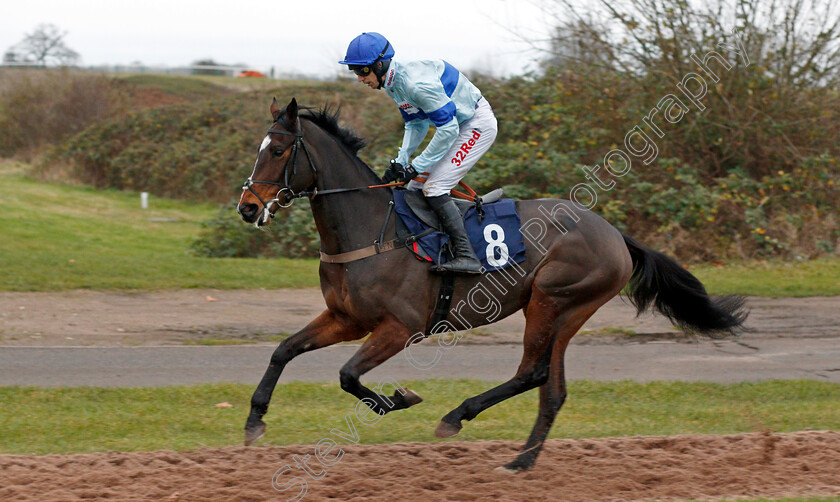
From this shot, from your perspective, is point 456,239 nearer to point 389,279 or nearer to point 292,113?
point 389,279

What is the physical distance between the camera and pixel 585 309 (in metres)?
6.04

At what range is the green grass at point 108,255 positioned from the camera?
12486 mm

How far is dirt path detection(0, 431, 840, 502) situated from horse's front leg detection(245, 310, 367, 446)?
224 millimetres

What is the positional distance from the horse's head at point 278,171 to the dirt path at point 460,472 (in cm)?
162

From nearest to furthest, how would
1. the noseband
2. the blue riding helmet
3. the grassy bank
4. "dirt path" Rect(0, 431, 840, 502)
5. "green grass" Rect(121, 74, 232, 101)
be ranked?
1. "dirt path" Rect(0, 431, 840, 502)
2. the noseband
3. the blue riding helmet
4. the grassy bank
5. "green grass" Rect(121, 74, 232, 101)

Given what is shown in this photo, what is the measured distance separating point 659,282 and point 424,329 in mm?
2032

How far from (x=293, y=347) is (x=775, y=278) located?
9730 millimetres

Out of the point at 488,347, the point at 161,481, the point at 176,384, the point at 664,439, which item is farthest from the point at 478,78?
the point at 161,481

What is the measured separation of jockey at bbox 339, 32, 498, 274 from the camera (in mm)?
5465

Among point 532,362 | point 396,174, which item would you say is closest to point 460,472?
point 532,362

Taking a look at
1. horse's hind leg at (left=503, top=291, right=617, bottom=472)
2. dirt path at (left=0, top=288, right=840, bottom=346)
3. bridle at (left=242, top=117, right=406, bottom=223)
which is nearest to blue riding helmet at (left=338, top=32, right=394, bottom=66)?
bridle at (left=242, top=117, right=406, bottom=223)

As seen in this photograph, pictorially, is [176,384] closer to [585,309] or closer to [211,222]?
[585,309]

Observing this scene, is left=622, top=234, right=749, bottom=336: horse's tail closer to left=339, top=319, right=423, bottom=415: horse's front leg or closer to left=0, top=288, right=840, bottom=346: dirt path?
left=339, top=319, right=423, bottom=415: horse's front leg

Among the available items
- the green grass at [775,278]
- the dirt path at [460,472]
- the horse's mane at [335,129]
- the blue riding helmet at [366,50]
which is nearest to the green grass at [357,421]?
the dirt path at [460,472]
